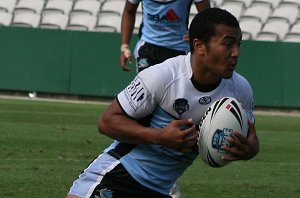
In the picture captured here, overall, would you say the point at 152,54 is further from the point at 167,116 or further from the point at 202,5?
the point at 167,116

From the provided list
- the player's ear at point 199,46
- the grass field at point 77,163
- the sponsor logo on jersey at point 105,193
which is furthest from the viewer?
the grass field at point 77,163

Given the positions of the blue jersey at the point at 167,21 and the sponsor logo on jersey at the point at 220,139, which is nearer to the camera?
the sponsor logo on jersey at the point at 220,139

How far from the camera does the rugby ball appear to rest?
5789 millimetres

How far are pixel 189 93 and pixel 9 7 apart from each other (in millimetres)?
24107

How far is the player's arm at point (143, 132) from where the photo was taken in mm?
5705

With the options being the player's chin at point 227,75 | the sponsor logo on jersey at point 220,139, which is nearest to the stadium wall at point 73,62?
the player's chin at point 227,75

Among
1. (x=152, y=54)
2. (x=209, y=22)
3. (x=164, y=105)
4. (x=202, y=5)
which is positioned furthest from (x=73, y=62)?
(x=209, y=22)

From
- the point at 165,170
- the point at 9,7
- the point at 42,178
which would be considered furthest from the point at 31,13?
the point at 165,170

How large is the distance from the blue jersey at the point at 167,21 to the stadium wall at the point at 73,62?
1513 cm

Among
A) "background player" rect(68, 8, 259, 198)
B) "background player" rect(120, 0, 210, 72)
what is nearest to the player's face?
"background player" rect(68, 8, 259, 198)

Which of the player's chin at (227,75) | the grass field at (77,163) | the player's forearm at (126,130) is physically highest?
the player's chin at (227,75)

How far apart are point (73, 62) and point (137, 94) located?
19.6m

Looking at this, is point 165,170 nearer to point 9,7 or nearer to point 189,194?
point 189,194

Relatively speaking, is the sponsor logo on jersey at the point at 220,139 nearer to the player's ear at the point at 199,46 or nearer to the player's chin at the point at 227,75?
the player's chin at the point at 227,75
